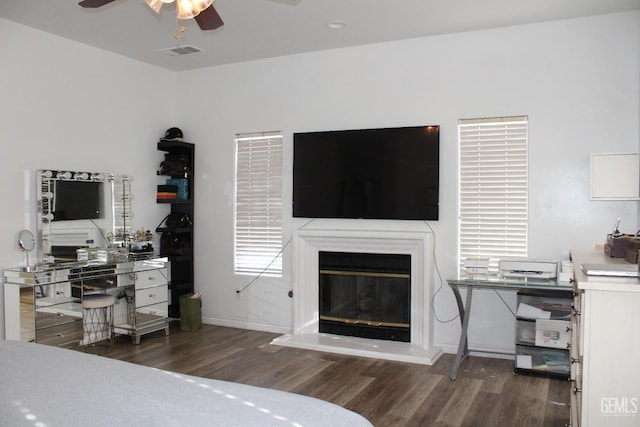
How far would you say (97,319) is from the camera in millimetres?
4922

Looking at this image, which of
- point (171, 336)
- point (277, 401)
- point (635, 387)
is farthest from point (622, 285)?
point (171, 336)

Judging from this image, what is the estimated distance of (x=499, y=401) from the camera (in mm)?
3566

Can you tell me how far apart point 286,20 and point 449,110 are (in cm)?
159

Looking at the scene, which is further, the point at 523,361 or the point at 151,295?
the point at 151,295

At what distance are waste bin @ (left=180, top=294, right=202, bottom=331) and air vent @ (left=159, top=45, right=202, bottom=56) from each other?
2.46 meters

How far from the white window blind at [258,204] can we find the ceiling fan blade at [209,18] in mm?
2581

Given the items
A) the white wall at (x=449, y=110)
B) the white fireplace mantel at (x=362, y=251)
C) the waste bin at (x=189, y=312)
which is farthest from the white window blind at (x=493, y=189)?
the waste bin at (x=189, y=312)

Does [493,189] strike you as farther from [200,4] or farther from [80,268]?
[80,268]

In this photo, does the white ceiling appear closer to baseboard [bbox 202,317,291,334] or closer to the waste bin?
the waste bin

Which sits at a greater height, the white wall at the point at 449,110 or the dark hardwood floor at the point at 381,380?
the white wall at the point at 449,110

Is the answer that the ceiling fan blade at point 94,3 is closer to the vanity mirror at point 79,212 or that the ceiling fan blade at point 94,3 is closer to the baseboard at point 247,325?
the vanity mirror at point 79,212

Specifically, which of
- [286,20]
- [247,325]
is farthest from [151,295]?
[286,20]

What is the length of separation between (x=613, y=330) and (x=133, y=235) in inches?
180

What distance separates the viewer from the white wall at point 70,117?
4348mm
